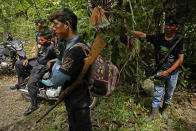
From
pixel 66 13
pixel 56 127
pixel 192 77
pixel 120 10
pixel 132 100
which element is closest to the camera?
pixel 66 13

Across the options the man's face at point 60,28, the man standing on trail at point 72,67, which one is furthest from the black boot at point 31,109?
the man's face at point 60,28

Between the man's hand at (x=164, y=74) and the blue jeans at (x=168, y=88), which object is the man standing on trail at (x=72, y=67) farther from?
the blue jeans at (x=168, y=88)

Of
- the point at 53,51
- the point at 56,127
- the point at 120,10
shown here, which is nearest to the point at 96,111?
the point at 56,127

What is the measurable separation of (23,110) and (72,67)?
10.5 feet

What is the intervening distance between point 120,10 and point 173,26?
3.35 ft

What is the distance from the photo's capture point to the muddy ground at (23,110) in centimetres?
346

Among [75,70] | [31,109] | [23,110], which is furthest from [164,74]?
[23,110]

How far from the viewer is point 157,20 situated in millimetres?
3822

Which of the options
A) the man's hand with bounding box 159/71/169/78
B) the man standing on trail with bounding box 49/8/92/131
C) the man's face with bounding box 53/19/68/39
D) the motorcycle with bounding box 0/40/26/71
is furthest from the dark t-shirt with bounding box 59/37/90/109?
the motorcycle with bounding box 0/40/26/71

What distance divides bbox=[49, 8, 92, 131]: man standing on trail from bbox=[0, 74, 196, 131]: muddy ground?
1.90 m

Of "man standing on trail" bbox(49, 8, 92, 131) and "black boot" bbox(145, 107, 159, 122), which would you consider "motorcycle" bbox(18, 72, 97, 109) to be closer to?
"black boot" bbox(145, 107, 159, 122)

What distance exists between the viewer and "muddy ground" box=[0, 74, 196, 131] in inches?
136

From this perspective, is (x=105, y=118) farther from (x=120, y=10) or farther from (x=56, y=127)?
(x=120, y=10)

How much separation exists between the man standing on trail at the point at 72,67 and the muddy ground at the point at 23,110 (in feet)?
6.23
